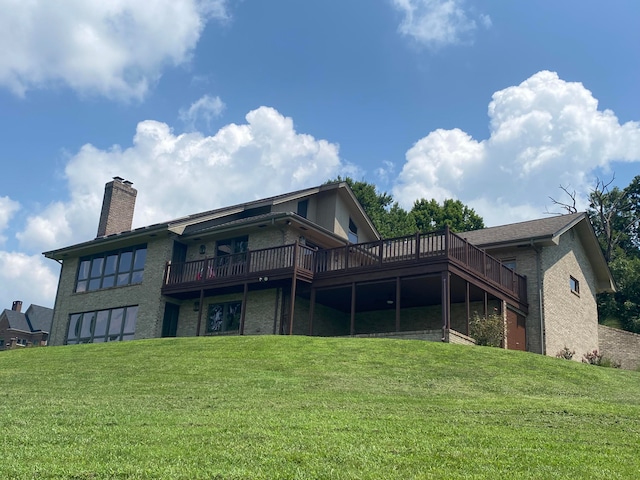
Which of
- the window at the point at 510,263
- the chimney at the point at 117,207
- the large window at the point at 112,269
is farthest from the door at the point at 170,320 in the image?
the window at the point at 510,263

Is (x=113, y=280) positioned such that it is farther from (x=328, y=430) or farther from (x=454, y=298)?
(x=328, y=430)

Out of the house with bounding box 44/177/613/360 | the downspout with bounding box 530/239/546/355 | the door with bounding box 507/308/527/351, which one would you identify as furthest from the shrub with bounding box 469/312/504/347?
the downspout with bounding box 530/239/546/355

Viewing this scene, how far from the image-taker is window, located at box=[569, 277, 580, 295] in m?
29.5

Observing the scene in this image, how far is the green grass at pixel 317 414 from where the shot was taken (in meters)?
7.66

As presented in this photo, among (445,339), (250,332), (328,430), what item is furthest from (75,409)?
(250,332)

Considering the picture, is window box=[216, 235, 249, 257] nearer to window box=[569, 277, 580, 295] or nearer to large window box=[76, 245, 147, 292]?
large window box=[76, 245, 147, 292]

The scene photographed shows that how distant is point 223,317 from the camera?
27.0m

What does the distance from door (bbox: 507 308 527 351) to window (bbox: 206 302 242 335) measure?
33.0ft

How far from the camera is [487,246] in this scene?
2698 cm

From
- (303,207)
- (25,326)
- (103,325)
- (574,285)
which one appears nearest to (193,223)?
(303,207)

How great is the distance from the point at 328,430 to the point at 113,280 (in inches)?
885

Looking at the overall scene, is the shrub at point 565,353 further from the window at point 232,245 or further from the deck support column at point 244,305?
the window at point 232,245

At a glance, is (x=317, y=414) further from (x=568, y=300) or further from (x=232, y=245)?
(x=568, y=300)

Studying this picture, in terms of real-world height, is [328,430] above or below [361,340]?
below
